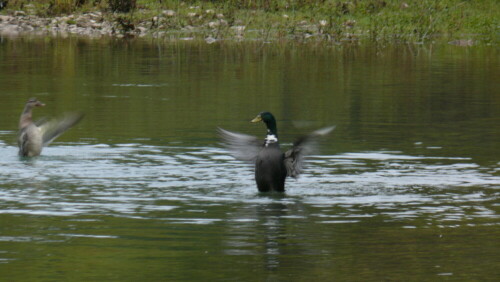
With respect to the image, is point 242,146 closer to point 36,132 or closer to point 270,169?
point 270,169

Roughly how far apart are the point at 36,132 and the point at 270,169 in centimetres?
435

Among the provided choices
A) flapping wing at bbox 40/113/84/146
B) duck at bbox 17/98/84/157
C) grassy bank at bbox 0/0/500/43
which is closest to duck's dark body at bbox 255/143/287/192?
duck at bbox 17/98/84/157

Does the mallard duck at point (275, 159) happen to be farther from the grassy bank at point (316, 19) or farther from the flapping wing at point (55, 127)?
the grassy bank at point (316, 19)

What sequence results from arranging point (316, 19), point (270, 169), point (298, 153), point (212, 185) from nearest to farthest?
point (270, 169) → point (298, 153) → point (212, 185) → point (316, 19)

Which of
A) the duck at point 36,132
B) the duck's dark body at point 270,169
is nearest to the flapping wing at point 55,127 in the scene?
the duck at point 36,132

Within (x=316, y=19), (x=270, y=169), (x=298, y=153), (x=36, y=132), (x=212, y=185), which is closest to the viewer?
(x=270, y=169)

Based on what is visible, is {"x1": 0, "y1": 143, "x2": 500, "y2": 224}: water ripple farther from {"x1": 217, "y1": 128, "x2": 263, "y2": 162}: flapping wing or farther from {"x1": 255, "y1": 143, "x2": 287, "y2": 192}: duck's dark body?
{"x1": 217, "y1": 128, "x2": 263, "y2": 162}: flapping wing

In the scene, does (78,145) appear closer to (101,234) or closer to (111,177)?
(111,177)

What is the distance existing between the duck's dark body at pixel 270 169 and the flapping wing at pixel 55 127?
4.39m

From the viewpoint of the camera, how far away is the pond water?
10250 mm

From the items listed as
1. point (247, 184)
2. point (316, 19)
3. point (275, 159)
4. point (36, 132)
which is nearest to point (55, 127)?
point (36, 132)

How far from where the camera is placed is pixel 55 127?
17.5 m

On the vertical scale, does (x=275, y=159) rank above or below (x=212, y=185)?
above

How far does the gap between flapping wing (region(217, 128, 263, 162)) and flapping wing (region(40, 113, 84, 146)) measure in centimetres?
361
